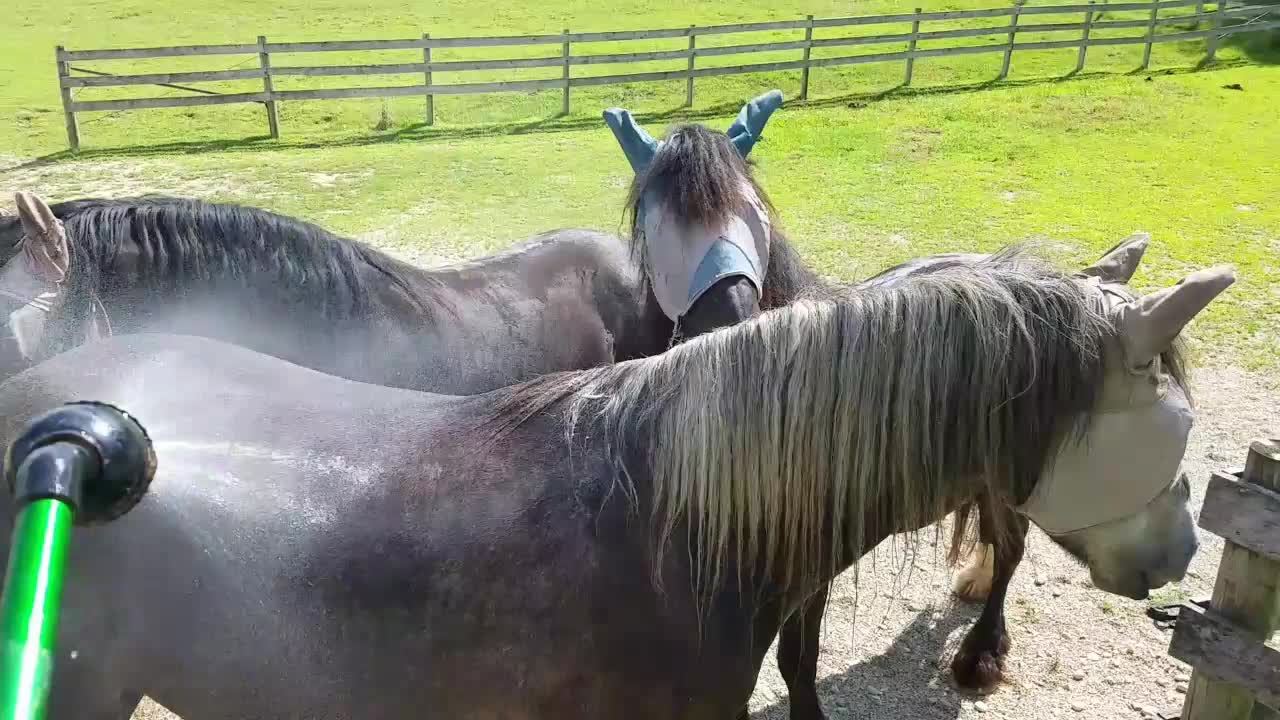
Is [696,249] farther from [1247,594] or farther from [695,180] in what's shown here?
[1247,594]

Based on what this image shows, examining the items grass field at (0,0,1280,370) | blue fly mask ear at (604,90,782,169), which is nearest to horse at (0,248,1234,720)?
blue fly mask ear at (604,90,782,169)

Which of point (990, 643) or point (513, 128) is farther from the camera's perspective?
point (513, 128)

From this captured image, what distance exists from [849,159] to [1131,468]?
10.9 metres

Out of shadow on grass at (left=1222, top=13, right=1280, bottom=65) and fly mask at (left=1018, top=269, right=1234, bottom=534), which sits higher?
shadow on grass at (left=1222, top=13, right=1280, bottom=65)

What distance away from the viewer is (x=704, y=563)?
7.09 ft

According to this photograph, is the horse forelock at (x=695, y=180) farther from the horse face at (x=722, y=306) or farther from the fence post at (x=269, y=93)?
the fence post at (x=269, y=93)

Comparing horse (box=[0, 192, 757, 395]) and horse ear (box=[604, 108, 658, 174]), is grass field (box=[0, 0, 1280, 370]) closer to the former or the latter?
horse ear (box=[604, 108, 658, 174])

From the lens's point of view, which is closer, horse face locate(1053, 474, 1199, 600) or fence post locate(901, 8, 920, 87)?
horse face locate(1053, 474, 1199, 600)

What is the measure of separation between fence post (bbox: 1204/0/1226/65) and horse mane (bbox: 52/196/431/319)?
20.3m

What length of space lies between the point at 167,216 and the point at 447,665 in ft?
8.03

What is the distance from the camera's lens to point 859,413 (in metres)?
2.07

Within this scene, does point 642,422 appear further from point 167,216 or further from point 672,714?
point 167,216

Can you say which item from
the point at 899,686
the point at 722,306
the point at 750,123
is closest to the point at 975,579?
the point at 899,686

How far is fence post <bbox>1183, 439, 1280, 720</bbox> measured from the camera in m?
2.58
